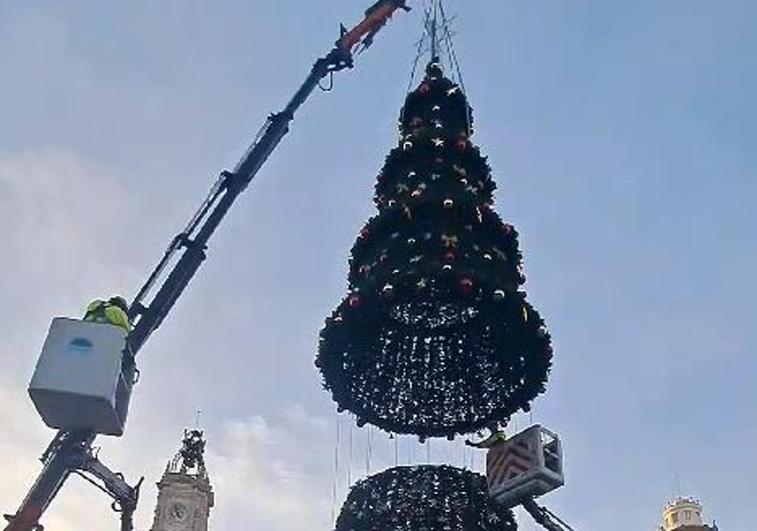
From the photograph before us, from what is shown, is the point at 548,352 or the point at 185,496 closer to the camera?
the point at 548,352

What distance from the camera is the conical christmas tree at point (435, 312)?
19.5m

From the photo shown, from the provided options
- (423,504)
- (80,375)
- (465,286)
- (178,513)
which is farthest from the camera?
(178,513)

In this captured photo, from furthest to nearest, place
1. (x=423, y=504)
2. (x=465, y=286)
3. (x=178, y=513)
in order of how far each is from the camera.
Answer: (x=178, y=513) < (x=465, y=286) < (x=423, y=504)

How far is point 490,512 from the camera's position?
741 inches

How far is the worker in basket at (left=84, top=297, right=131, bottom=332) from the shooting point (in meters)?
32.7

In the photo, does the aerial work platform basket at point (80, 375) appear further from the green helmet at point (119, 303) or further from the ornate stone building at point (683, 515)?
the ornate stone building at point (683, 515)

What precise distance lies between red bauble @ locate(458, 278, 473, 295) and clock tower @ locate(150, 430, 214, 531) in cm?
3897

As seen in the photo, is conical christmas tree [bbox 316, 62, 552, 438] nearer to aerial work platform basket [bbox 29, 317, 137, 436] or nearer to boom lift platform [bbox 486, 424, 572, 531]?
boom lift platform [bbox 486, 424, 572, 531]

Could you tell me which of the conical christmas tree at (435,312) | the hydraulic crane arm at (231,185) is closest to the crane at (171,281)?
the hydraulic crane arm at (231,185)

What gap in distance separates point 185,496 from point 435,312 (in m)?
41.5

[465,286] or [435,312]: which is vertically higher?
[435,312]

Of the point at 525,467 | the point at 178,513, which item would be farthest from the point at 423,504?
the point at 178,513

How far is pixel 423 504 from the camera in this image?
1839 cm

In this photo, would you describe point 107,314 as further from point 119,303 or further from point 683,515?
point 683,515
